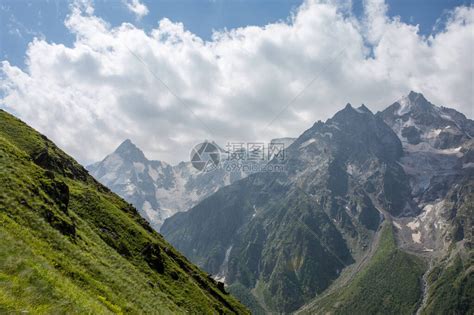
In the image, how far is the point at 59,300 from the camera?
80.8 feet

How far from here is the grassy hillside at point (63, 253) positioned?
25.6 metres

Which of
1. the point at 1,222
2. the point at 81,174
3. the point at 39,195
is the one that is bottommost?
the point at 1,222

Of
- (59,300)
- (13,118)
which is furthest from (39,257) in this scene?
(13,118)

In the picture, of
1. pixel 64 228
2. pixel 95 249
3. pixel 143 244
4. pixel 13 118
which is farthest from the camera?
pixel 13 118

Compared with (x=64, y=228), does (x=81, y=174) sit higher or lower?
higher

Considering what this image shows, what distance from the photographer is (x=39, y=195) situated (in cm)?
4975

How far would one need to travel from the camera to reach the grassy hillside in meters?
25.6

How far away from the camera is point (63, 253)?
41156 mm

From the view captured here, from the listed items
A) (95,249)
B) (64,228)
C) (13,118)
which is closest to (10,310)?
(64,228)

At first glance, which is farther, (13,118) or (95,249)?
(13,118)

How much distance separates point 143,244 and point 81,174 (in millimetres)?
41903

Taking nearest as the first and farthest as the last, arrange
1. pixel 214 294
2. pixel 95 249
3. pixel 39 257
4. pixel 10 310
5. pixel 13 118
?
pixel 10 310 → pixel 39 257 → pixel 95 249 → pixel 13 118 → pixel 214 294

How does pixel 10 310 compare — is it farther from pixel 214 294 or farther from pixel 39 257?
pixel 214 294

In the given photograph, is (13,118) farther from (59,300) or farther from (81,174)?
(59,300)
